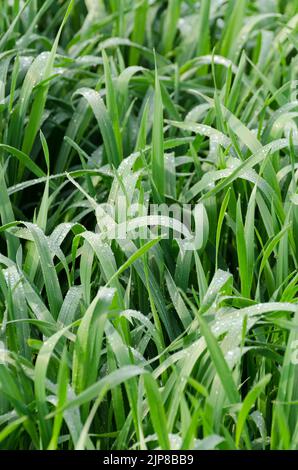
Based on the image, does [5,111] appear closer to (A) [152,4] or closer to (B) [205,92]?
(B) [205,92]

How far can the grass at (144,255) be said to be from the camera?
117 centimetres

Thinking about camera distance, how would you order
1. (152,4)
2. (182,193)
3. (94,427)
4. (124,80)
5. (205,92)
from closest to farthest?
(94,427)
(182,193)
(124,80)
(205,92)
(152,4)

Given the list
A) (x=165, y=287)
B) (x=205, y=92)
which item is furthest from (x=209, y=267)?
(x=205, y=92)

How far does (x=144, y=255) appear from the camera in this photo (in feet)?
4.43

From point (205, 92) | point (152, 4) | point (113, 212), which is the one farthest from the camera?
point (152, 4)

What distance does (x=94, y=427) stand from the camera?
1.29 m

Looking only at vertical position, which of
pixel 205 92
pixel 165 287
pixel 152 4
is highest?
pixel 152 4

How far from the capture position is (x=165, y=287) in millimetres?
1503

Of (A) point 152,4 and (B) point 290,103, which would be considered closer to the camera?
(B) point 290,103

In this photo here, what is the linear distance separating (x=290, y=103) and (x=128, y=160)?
402mm

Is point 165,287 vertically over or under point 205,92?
under

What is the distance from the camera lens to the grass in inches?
46.1
